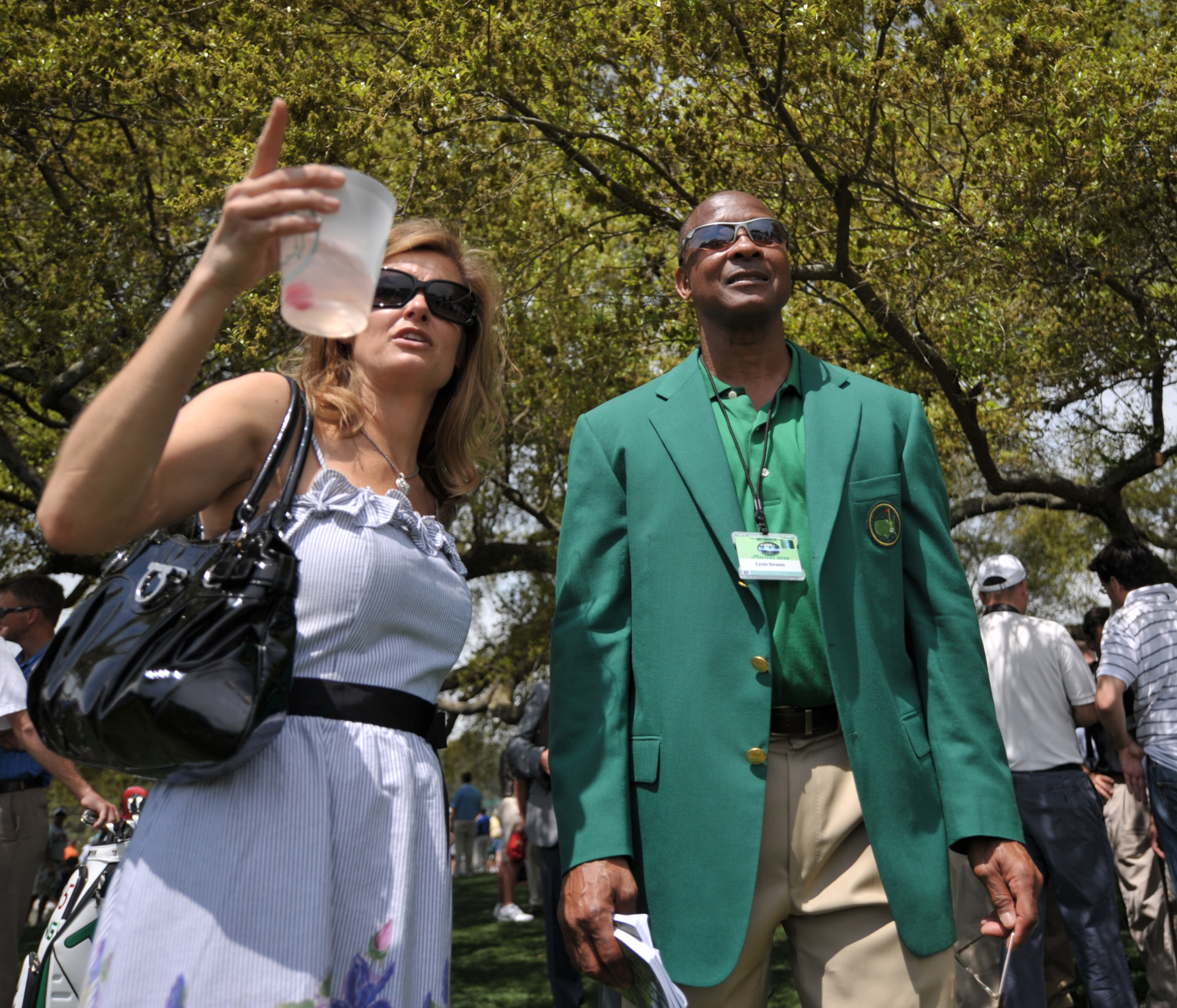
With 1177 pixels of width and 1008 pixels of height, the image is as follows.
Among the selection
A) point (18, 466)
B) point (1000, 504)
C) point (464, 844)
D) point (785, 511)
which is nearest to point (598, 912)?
point (785, 511)

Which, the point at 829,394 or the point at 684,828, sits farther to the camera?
the point at 829,394

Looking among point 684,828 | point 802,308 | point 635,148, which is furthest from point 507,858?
point 684,828

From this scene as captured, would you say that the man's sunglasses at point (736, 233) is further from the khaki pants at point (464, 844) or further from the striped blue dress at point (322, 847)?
the khaki pants at point (464, 844)

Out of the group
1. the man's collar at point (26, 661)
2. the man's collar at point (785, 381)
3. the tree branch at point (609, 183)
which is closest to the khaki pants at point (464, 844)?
the tree branch at point (609, 183)

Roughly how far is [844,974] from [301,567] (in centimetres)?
135

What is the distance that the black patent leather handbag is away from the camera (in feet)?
5.55

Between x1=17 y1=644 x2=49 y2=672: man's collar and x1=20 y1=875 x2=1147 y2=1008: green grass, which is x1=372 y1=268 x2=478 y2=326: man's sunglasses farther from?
x1=17 y1=644 x2=49 y2=672: man's collar

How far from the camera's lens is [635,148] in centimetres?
841

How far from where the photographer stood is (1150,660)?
573 cm

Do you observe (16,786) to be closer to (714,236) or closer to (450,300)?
(450,300)

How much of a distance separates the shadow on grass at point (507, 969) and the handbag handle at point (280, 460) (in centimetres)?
379

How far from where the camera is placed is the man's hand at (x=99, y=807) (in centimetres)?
507

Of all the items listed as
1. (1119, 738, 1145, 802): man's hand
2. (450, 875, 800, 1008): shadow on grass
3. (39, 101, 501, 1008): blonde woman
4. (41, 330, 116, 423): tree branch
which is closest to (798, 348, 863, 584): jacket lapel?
(39, 101, 501, 1008): blonde woman

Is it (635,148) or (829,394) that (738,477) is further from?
(635,148)
